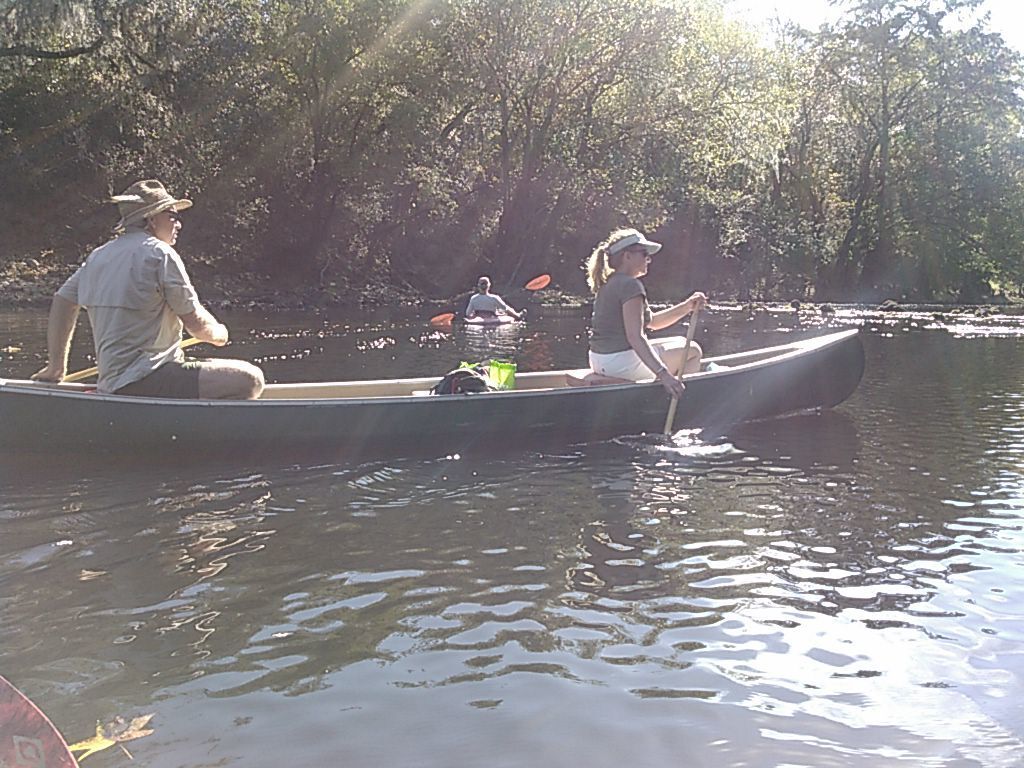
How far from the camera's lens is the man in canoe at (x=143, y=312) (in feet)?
19.3

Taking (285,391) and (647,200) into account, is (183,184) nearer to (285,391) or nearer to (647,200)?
(647,200)

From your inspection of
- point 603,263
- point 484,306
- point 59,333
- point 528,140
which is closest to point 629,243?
point 603,263

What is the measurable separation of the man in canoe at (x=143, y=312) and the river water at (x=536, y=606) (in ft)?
1.75

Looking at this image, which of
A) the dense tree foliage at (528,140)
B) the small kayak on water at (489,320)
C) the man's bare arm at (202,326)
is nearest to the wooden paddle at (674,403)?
the man's bare arm at (202,326)

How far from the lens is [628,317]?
7270 millimetres

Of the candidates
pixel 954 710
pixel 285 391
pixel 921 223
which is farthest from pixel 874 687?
pixel 921 223

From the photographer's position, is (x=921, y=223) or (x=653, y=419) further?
(x=921, y=223)

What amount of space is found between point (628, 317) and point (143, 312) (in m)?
3.17

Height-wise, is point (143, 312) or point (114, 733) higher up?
point (143, 312)

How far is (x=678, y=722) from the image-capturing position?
3.09m

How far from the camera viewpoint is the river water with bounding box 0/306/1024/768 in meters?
3.03

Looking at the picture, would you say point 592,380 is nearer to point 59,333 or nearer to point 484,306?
point 59,333

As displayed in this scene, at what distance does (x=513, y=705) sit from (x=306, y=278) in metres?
29.2

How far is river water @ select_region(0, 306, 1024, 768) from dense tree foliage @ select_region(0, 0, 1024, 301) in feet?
57.1
